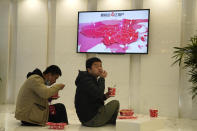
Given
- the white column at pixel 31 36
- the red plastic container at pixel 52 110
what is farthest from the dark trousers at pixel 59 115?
the white column at pixel 31 36

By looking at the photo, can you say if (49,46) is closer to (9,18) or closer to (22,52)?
(22,52)

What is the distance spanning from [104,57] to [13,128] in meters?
2.61

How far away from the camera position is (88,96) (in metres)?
3.93

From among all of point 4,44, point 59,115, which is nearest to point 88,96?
point 59,115

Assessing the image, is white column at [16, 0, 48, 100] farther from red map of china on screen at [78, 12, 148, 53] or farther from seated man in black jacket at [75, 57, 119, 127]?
seated man in black jacket at [75, 57, 119, 127]

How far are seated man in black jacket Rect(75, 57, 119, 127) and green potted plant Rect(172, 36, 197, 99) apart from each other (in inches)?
68.5

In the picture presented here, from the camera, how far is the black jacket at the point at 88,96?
3.87m

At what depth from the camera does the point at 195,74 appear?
5168 mm

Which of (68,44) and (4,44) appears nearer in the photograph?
(68,44)

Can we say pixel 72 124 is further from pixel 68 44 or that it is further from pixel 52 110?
pixel 68 44

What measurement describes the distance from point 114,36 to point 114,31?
0.09 m

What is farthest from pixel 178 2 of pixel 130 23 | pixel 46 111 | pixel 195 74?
pixel 46 111

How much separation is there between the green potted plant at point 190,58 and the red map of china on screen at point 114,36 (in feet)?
2.04

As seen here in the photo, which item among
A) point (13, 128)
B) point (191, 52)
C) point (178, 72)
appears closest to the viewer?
point (13, 128)
